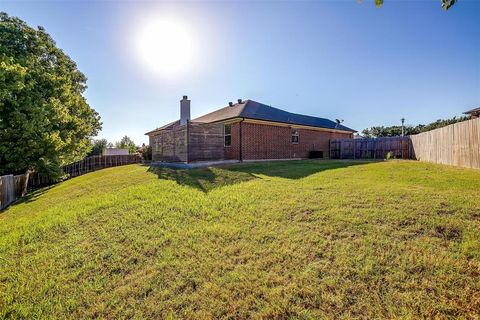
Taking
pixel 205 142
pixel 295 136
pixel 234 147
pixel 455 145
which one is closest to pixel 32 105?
pixel 205 142

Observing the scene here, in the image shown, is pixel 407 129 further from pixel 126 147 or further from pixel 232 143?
pixel 126 147

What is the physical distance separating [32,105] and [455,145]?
20.2 metres

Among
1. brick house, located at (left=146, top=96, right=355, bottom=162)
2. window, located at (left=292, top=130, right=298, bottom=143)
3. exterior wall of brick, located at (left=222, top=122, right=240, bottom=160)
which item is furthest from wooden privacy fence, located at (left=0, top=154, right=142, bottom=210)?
window, located at (left=292, top=130, right=298, bottom=143)

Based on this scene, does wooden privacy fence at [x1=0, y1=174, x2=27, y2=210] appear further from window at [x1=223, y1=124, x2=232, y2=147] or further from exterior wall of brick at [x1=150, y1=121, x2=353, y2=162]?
window at [x1=223, y1=124, x2=232, y2=147]

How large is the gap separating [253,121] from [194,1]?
27.0ft

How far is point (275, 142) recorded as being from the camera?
55.8 ft

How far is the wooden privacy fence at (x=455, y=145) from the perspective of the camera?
8.22m

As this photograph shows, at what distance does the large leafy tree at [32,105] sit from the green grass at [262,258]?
8022 mm

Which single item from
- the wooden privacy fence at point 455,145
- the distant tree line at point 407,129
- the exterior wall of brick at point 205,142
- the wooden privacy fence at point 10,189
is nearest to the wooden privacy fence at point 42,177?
the wooden privacy fence at point 10,189

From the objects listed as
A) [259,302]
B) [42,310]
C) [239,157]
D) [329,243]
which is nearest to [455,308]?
[329,243]

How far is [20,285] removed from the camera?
141 inches

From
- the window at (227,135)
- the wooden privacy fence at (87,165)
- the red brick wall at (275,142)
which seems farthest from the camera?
the wooden privacy fence at (87,165)

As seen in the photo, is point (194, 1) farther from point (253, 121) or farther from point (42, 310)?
point (42, 310)

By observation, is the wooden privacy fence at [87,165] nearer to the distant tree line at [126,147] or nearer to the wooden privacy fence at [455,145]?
the distant tree line at [126,147]
